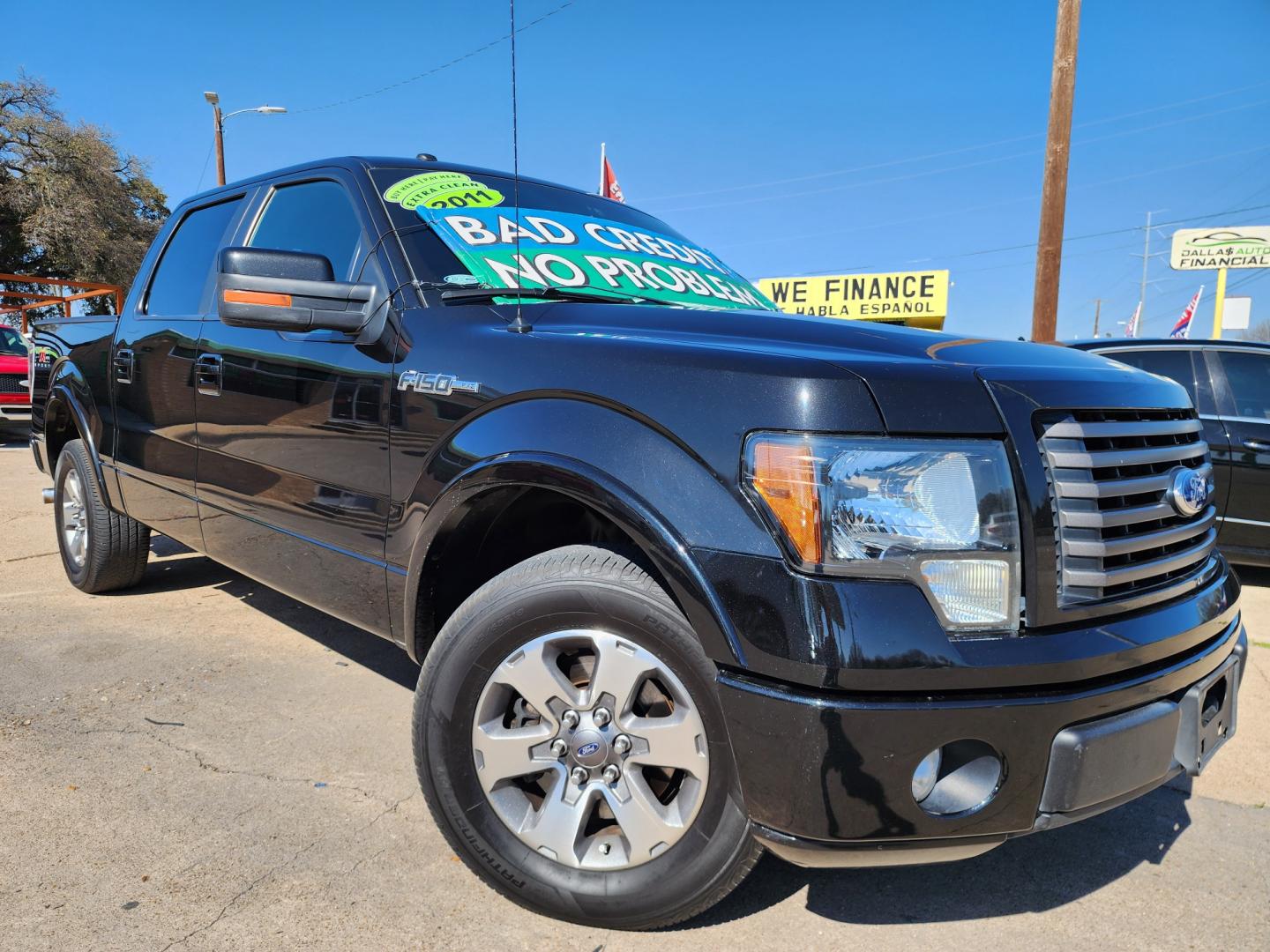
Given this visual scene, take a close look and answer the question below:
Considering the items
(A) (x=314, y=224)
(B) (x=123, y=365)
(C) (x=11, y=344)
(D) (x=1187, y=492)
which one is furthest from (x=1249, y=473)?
(C) (x=11, y=344)

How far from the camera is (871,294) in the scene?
24219 millimetres

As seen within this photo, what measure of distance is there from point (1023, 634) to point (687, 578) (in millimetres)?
614

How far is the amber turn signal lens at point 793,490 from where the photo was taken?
157 cm

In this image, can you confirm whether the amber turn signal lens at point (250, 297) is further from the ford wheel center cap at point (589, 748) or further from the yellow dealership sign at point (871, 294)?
the yellow dealership sign at point (871, 294)

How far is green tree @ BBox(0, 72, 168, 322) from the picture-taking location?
24109 mm

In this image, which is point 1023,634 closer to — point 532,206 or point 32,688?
point 532,206

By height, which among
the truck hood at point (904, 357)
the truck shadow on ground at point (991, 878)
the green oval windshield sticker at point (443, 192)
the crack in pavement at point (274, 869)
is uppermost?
the green oval windshield sticker at point (443, 192)

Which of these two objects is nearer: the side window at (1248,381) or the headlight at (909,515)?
the headlight at (909,515)

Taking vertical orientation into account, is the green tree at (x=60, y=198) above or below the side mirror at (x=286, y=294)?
→ above

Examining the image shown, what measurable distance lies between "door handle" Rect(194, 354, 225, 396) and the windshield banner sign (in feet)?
3.24

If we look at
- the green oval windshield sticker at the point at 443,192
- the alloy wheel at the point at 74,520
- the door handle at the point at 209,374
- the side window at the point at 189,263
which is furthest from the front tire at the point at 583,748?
the alloy wheel at the point at 74,520

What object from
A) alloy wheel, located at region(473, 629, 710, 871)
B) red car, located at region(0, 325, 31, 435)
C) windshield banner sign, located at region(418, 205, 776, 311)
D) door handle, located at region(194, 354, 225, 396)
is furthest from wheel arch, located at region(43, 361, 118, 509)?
red car, located at region(0, 325, 31, 435)

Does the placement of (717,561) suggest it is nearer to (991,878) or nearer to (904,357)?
(904,357)

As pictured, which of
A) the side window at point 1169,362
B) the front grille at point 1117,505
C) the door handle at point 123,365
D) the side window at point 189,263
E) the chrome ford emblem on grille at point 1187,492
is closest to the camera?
the front grille at point 1117,505
